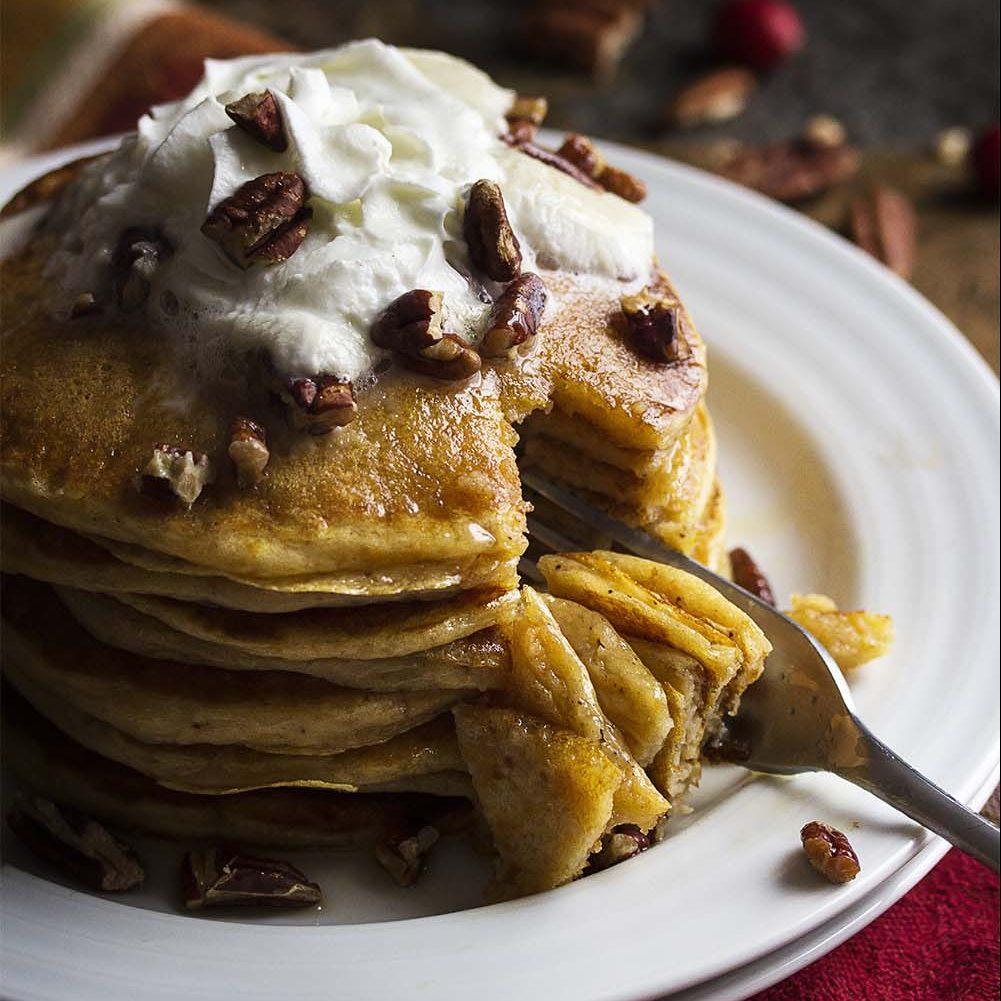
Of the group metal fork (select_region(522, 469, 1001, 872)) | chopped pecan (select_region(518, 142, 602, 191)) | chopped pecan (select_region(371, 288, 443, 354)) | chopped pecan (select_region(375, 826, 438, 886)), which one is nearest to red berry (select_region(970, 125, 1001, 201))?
chopped pecan (select_region(518, 142, 602, 191))

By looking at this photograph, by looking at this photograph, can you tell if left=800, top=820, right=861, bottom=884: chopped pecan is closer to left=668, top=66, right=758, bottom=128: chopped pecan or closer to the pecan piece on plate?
the pecan piece on plate

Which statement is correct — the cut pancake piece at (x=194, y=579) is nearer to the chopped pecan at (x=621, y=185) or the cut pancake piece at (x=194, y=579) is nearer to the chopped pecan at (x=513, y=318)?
the chopped pecan at (x=513, y=318)

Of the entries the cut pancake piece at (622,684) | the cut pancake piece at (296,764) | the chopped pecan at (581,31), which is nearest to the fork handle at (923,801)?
the cut pancake piece at (622,684)

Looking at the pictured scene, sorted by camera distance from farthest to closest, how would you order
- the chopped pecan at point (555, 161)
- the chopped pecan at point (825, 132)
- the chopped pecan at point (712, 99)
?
1. the chopped pecan at point (712, 99)
2. the chopped pecan at point (825, 132)
3. the chopped pecan at point (555, 161)

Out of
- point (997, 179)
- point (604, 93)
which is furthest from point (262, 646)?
point (604, 93)

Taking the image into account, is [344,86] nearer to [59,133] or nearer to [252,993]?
[252,993]
